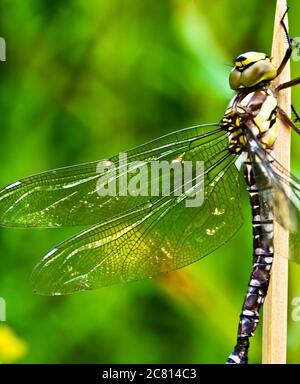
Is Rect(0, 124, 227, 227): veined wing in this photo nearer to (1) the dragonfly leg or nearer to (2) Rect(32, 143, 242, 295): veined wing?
(2) Rect(32, 143, 242, 295): veined wing

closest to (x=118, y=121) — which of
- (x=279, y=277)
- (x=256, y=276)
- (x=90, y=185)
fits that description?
(x=90, y=185)

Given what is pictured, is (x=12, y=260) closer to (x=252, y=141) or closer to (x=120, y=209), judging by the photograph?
(x=120, y=209)

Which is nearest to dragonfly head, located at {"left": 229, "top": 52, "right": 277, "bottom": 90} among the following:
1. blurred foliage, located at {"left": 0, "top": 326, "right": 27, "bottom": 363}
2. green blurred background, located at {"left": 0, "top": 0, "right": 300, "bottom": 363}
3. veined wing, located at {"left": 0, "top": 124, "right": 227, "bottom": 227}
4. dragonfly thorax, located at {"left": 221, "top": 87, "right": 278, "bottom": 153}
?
dragonfly thorax, located at {"left": 221, "top": 87, "right": 278, "bottom": 153}

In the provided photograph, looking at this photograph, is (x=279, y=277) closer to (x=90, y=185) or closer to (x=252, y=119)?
(x=252, y=119)

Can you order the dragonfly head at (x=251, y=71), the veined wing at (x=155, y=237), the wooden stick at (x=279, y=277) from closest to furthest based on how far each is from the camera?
the wooden stick at (x=279, y=277), the dragonfly head at (x=251, y=71), the veined wing at (x=155, y=237)

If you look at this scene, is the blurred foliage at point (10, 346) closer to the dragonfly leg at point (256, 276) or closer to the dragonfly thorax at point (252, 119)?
the dragonfly leg at point (256, 276)

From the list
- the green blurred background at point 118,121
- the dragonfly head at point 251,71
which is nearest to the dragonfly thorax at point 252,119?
the dragonfly head at point 251,71
